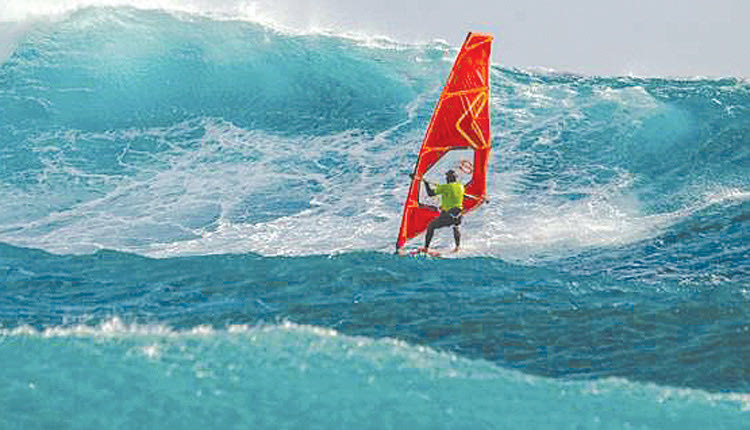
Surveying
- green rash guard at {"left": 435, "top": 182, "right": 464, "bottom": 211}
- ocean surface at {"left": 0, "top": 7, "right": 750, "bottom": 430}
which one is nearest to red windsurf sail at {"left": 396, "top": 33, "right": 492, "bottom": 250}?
green rash guard at {"left": 435, "top": 182, "right": 464, "bottom": 211}

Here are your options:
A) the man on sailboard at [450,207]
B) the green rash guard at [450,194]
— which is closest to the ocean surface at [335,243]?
the man on sailboard at [450,207]

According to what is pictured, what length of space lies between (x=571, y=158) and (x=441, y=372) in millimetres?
10617

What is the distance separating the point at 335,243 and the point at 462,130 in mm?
2609

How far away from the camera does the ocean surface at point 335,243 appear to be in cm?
763

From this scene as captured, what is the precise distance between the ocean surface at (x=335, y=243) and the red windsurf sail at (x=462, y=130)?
76 cm

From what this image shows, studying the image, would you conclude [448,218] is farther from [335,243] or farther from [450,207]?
[335,243]

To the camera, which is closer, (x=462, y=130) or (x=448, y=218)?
(x=448, y=218)

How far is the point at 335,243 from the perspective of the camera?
13.6 meters

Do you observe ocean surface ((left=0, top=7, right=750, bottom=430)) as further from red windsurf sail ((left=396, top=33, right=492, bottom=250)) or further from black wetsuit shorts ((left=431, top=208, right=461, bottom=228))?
red windsurf sail ((left=396, top=33, right=492, bottom=250))

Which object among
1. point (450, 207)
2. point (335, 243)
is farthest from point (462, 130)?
point (335, 243)

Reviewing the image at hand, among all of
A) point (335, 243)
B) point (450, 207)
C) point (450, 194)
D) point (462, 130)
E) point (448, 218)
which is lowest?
point (335, 243)

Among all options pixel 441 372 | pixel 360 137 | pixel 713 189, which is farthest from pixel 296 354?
pixel 360 137

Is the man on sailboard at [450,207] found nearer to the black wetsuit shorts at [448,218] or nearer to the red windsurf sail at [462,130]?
the black wetsuit shorts at [448,218]

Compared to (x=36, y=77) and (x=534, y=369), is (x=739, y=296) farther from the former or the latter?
(x=36, y=77)
